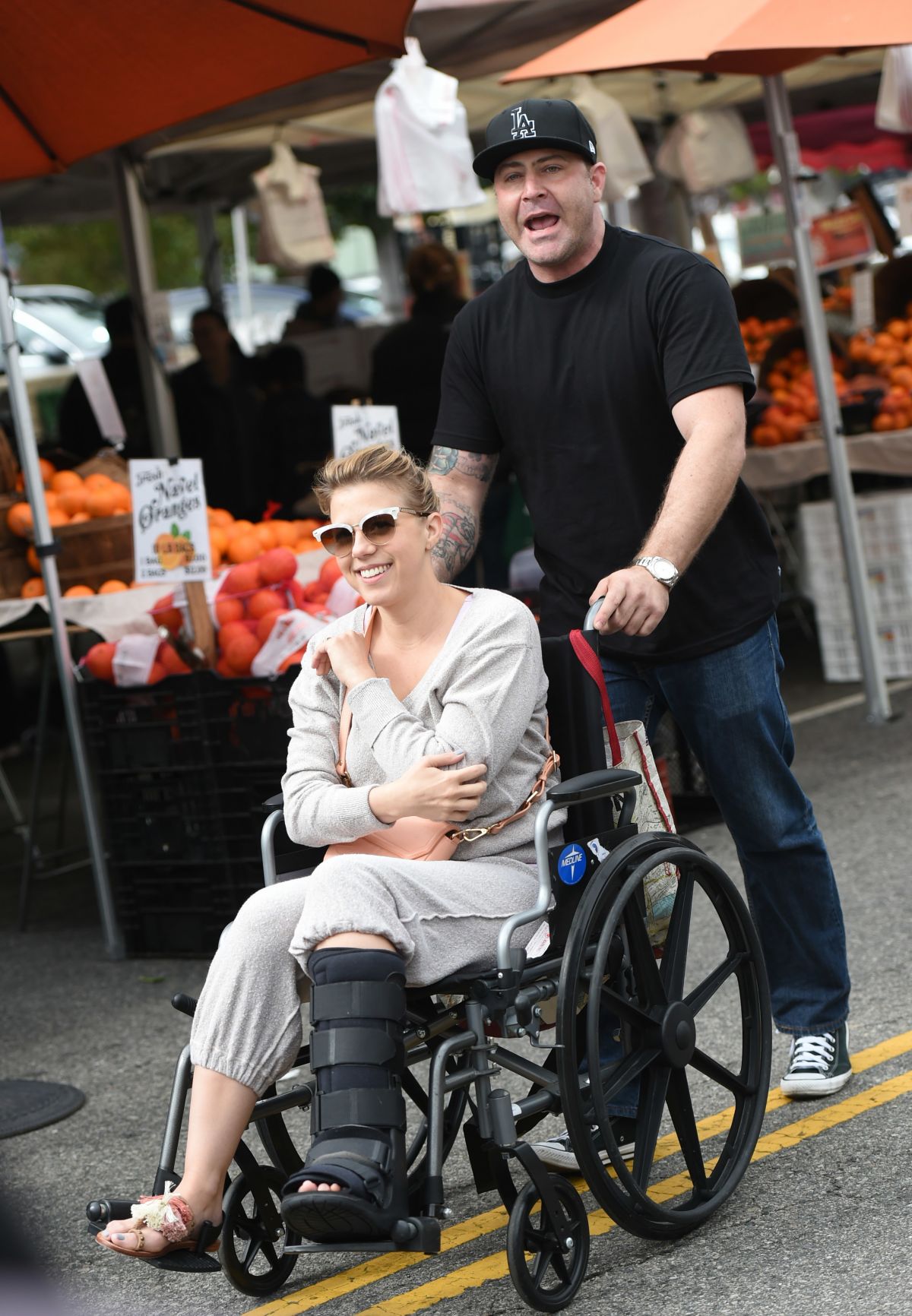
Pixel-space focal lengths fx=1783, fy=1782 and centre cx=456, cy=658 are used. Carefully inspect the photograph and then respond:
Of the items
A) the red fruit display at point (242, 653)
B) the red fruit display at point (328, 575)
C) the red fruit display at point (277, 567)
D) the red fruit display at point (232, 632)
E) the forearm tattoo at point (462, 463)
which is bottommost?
the red fruit display at point (242, 653)

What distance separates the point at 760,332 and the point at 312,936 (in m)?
Answer: 8.17

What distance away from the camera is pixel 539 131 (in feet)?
11.5

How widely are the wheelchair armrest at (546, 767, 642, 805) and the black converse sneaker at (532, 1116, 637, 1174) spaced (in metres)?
0.70

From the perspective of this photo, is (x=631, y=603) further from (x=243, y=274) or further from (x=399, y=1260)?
(x=243, y=274)

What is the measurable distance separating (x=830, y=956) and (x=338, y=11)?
10.2 ft

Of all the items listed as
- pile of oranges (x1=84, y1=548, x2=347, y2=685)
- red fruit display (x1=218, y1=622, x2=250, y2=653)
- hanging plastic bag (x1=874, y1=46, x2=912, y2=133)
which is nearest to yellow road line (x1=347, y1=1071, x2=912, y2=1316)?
pile of oranges (x1=84, y1=548, x2=347, y2=685)

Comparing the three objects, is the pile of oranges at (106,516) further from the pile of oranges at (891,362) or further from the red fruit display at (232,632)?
the pile of oranges at (891,362)

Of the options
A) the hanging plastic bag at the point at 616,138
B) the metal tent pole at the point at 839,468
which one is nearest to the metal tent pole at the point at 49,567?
the metal tent pole at the point at 839,468

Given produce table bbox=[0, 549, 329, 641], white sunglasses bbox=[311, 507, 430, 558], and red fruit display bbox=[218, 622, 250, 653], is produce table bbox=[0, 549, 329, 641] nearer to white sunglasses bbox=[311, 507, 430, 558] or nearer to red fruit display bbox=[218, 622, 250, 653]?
red fruit display bbox=[218, 622, 250, 653]

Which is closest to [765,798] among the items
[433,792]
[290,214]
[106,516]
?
[433,792]

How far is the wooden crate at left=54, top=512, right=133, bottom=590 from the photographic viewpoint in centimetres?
624

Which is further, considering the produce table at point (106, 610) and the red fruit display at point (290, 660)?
the produce table at point (106, 610)

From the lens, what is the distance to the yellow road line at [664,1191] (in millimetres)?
3225

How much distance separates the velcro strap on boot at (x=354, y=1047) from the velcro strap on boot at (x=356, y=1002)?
24mm
